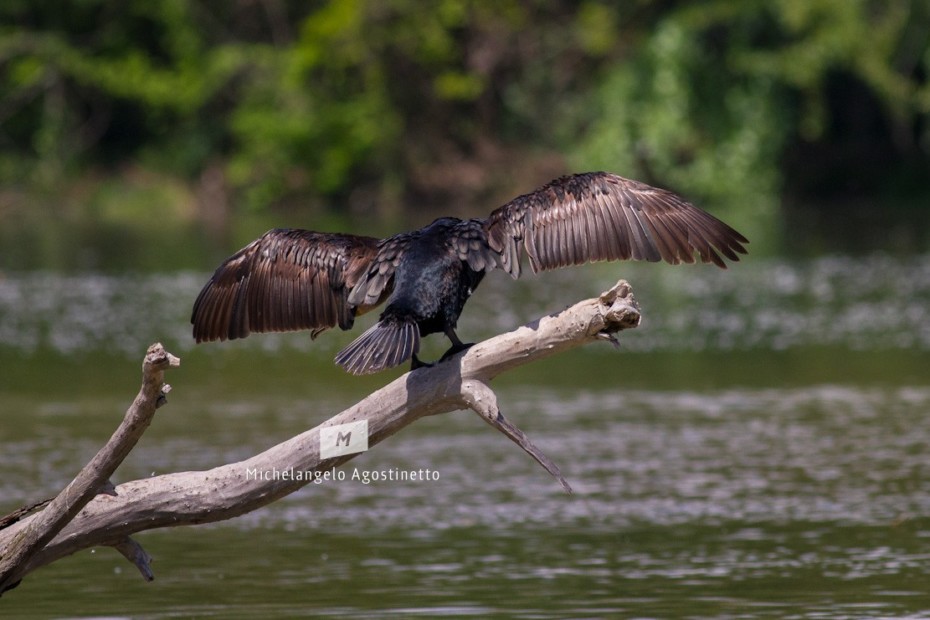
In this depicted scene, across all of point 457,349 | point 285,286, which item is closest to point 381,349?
point 457,349

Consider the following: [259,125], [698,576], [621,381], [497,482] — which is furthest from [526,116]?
[698,576]

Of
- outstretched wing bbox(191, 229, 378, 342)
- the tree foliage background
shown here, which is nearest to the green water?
outstretched wing bbox(191, 229, 378, 342)

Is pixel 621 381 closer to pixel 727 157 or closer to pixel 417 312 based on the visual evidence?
pixel 417 312

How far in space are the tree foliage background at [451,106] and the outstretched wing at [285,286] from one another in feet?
82.8

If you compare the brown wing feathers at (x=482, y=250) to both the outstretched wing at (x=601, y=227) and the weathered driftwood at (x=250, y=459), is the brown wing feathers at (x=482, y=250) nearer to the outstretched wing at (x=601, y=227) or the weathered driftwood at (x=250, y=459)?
the outstretched wing at (x=601, y=227)

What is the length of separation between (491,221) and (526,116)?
3401cm

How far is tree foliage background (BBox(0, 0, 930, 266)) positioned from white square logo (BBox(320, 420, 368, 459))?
25875 mm

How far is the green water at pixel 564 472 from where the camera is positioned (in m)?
7.74

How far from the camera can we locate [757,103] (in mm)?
34250

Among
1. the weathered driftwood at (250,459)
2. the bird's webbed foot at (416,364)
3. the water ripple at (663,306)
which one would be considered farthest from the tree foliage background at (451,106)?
the weathered driftwood at (250,459)

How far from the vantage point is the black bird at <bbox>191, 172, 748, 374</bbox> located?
5852 mm

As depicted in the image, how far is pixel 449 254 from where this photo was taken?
592 cm

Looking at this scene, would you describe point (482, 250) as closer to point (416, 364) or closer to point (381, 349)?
point (416, 364)

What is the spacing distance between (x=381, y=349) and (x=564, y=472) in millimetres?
5174
